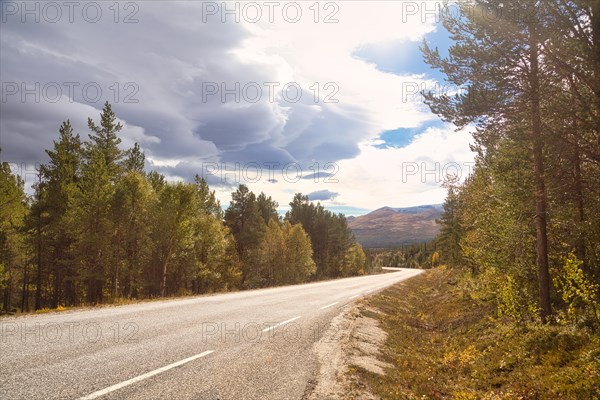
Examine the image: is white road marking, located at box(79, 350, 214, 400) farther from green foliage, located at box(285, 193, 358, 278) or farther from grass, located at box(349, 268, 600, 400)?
green foliage, located at box(285, 193, 358, 278)

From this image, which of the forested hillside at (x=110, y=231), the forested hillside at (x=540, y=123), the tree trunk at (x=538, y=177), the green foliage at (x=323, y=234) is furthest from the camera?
the green foliage at (x=323, y=234)

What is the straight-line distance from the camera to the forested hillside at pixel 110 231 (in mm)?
29656

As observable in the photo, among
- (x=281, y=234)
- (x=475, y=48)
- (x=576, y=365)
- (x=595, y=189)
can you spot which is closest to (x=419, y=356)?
(x=576, y=365)

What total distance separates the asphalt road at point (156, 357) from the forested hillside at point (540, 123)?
20.7 feet

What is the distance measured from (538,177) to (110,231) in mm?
30164

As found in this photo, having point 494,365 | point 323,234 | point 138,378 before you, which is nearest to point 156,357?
point 138,378

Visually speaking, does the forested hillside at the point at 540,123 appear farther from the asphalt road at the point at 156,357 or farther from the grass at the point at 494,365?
the asphalt road at the point at 156,357

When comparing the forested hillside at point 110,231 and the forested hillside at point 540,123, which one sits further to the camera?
the forested hillside at point 110,231

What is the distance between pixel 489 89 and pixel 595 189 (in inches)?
147

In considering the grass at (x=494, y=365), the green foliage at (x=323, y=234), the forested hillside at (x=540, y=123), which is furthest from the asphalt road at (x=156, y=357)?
the green foliage at (x=323, y=234)

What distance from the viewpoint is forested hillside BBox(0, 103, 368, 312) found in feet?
→ 97.3

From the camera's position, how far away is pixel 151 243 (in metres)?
33.9

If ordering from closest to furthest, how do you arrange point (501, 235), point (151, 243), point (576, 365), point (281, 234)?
point (576, 365), point (501, 235), point (151, 243), point (281, 234)

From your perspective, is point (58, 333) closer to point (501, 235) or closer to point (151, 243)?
point (501, 235)
